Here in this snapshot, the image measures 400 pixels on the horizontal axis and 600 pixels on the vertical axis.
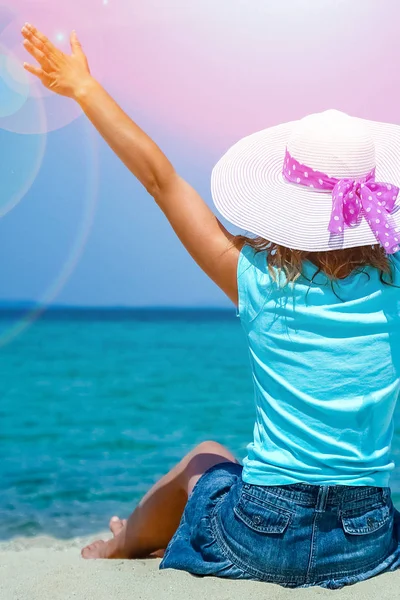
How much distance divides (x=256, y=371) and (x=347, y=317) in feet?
0.62

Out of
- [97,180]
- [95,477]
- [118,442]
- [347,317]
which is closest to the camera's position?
[347,317]

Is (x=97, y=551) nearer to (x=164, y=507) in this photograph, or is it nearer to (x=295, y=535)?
(x=164, y=507)

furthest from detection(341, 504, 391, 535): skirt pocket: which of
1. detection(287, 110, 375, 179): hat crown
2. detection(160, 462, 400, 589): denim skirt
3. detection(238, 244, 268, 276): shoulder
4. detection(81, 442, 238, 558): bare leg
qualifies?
detection(287, 110, 375, 179): hat crown

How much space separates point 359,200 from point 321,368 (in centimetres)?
29

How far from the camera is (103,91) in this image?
5.17 feet

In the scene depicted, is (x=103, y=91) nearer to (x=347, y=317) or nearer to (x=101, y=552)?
(x=347, y=317)

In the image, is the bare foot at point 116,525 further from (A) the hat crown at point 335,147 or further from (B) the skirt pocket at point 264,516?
(A) the hat crown at point 335,147

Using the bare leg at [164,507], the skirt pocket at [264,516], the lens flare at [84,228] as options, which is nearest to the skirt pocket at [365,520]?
the skirt pocket at [264,516]

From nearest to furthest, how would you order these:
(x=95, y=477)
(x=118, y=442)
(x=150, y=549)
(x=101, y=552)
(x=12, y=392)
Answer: (x=150, y=549)
(x=101, y=552)
(x=95, y=477)
(x=118, y=442)
(x=12, y=392)

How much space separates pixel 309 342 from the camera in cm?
141

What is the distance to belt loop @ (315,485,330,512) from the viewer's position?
1404 millimetres

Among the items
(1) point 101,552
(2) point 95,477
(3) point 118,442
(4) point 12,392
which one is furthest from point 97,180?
(1) point 101,552

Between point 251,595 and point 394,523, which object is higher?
point 251,595

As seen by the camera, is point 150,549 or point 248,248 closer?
point 248,248
